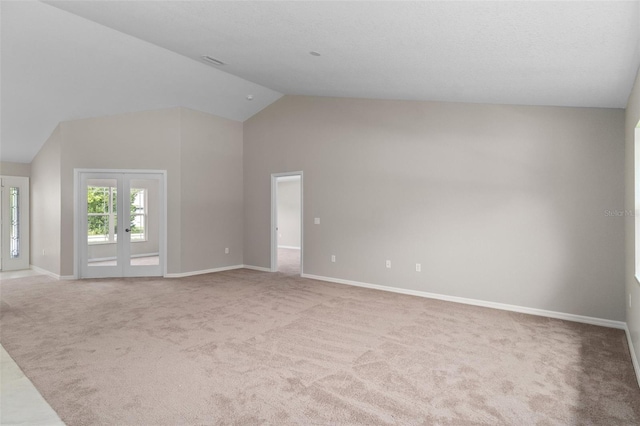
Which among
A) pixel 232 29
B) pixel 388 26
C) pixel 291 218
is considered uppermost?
pixel 232 29

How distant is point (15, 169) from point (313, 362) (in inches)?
317

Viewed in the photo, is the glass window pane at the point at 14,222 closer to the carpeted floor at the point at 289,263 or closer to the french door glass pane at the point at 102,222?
the french door glass pane at the point at 102,222

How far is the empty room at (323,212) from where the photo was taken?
→ 2.56m

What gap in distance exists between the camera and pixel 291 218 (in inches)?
494

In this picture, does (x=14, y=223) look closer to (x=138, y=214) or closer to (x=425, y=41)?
(x=138, y=214)

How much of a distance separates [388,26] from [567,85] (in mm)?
1919

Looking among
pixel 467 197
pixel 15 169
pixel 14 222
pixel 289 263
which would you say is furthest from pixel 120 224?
pixel 467 197

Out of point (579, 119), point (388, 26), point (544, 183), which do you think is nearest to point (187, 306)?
point (388, 26)

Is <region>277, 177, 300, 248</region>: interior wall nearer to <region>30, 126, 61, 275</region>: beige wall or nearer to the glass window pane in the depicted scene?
<region>30, 126, 61, 275</region>: beige wall

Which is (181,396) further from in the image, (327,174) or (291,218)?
(291,218)

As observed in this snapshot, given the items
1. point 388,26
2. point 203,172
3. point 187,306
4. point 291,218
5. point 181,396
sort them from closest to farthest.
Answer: point 181,396 < point 388,26 < point 187,306 < point 203,172 < point 291,218

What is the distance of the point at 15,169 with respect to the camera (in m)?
7.68

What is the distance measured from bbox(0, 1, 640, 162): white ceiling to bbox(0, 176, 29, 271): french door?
2.16m

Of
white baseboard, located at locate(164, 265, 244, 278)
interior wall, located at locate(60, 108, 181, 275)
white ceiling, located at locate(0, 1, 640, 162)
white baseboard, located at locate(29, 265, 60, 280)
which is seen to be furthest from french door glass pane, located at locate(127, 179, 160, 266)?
white ceiling, located at locate(0, 1, 640, 162)
